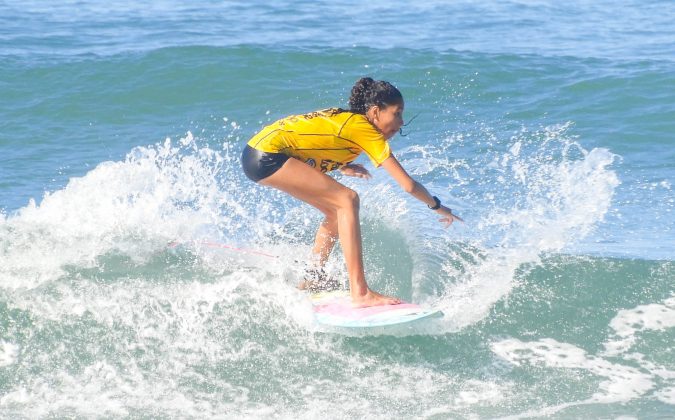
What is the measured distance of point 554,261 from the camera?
7512 millimetres

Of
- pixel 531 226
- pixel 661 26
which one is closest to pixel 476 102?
pixel 531 226

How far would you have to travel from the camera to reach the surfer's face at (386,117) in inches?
232

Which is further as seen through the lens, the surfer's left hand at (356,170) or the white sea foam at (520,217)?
the white sea foam at (520,217)

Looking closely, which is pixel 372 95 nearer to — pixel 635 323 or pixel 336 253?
pixel 336 253

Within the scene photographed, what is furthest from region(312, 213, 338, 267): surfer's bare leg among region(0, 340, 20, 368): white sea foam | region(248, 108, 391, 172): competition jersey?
region(0, 340, 20, 368): white sea foam

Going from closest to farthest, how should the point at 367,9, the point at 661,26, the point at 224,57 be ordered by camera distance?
the point at 224,57 → the point at 661,26 → the point at 367,9

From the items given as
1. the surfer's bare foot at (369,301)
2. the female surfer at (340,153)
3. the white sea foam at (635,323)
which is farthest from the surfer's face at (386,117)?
the white sea foam at (635,323)

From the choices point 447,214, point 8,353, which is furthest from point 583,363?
point 8,353

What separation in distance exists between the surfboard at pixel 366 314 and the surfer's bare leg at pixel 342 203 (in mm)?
74

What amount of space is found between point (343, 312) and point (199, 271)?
1369mm

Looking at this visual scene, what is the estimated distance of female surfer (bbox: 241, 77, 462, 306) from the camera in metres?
5.88

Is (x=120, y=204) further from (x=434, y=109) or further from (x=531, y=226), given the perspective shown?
(x=434, y=109)

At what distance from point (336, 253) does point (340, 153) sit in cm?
142

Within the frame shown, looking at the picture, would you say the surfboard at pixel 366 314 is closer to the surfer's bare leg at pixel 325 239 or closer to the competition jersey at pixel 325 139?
the surfer's bare leg at pixel 325 239
